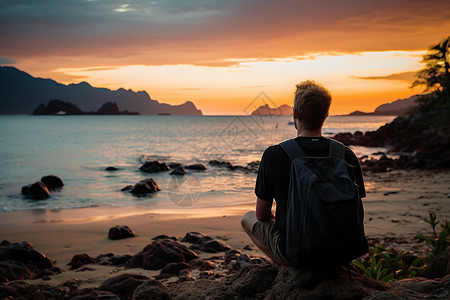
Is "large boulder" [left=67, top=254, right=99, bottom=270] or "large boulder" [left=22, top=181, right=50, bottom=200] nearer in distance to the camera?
"large boulder" [left=67, top=254, right=99, bottom=270]

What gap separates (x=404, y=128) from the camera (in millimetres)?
34625

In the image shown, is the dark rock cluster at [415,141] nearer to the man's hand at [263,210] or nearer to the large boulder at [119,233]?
the large boulder at [119,233]

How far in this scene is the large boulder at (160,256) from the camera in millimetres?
6582

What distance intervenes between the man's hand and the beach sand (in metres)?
3.30

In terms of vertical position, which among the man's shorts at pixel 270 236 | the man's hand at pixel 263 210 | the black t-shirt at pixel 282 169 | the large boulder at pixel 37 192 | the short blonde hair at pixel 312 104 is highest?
the short blonde hair at pixel 312 104

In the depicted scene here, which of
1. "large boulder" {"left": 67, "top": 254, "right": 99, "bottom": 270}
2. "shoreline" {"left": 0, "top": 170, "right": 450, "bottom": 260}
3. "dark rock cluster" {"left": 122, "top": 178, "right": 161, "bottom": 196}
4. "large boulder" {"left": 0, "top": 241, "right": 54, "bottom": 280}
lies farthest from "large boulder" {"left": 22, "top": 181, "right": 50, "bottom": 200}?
"large boulder" {"left": 67, "top": 254, "right": 99, "bottom": 270}

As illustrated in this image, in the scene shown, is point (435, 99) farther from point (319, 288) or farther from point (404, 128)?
point (319, 288)

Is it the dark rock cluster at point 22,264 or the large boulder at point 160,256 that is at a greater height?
the large boulder at point 160,256

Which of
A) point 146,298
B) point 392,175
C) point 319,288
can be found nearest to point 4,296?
point 146,298

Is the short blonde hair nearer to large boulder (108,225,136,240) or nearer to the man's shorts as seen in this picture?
the man's shorts

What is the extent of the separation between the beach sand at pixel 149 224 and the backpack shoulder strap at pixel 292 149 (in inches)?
163

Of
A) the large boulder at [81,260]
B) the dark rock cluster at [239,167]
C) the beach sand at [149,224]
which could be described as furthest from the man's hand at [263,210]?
the dark rock cluster at [239,167]

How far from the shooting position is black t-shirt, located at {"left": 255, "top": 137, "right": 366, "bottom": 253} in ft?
10.1

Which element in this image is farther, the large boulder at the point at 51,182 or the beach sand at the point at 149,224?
the large boulder at the point at 51,182
